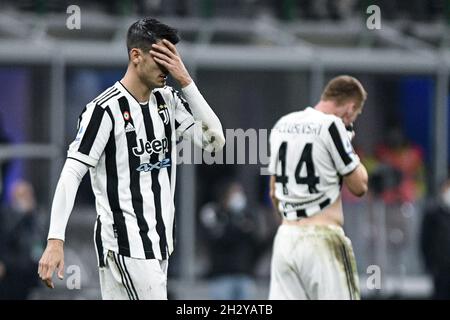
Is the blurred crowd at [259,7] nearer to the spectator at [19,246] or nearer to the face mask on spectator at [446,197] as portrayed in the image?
the spectator at [19,246]

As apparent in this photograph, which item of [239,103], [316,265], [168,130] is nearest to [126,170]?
[168,130]

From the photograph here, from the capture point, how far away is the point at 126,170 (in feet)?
20.7

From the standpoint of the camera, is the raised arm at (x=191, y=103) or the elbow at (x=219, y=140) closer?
the raised arm at (x=191, y=103)

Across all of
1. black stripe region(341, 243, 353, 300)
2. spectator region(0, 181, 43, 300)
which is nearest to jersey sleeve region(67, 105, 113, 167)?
black stripe region(341, 243, 353, 300)

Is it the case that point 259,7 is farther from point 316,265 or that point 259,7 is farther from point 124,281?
point 124,281

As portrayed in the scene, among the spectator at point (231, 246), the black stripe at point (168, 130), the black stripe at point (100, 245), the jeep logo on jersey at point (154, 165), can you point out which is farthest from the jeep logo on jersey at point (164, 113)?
the spectator at point (231, 246)

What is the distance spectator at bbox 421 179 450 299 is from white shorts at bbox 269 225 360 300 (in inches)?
213

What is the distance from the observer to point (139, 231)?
6.31 meters

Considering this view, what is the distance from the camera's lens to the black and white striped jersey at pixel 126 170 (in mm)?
6273

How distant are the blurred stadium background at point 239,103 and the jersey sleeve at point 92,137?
6.37 m

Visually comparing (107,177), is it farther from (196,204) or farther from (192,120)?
(196,204)

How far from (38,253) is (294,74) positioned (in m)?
3.56

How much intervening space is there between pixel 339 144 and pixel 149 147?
1922 mm
